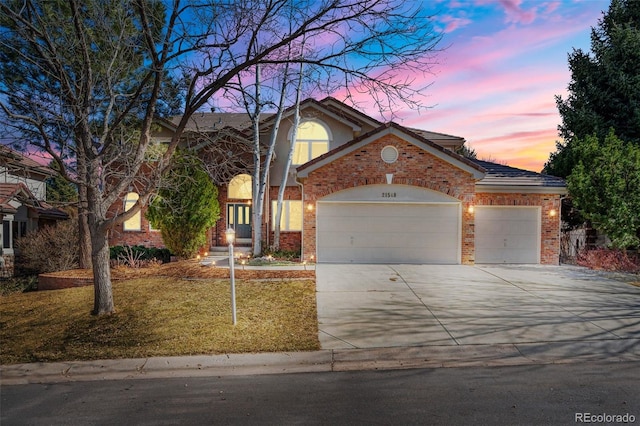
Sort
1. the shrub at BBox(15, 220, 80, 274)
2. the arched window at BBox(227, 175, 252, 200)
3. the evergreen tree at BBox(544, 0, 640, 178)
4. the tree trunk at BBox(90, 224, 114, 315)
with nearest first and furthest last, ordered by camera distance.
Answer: the tree trunk at BBox(90, 224, 114, 315) < the shrub at BBox(15, 220, 80, 274) < the arched window at BBox(227, 175, 252, 200) < the evergreen tree at BBox(544, 0, 640, 178)

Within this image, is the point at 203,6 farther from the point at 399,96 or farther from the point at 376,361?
the point at 376,361

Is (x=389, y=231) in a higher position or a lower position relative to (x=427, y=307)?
higher

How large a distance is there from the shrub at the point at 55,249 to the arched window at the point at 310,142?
9.10m

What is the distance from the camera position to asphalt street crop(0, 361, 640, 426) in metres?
4.09

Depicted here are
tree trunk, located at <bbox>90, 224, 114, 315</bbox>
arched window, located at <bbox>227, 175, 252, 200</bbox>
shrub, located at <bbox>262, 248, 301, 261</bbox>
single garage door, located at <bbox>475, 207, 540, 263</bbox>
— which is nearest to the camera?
tree trunk, located at <bbox>90, 224, 114, 315</bbox>

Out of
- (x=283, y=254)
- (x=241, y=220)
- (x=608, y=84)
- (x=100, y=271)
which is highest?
(x=608, y=84)

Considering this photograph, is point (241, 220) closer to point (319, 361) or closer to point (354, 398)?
point (319, 361)

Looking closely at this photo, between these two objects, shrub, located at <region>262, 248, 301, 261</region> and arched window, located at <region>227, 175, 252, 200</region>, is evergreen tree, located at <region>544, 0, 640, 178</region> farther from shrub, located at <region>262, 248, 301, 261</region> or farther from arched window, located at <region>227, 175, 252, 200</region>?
arched window, located at <region>227, 175, 252, 200</region>

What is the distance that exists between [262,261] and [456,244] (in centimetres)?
681

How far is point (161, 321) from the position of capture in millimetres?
7445

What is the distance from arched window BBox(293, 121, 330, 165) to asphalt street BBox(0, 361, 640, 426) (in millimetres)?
12712

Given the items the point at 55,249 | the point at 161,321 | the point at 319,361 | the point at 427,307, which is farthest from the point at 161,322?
the point at 55,249
